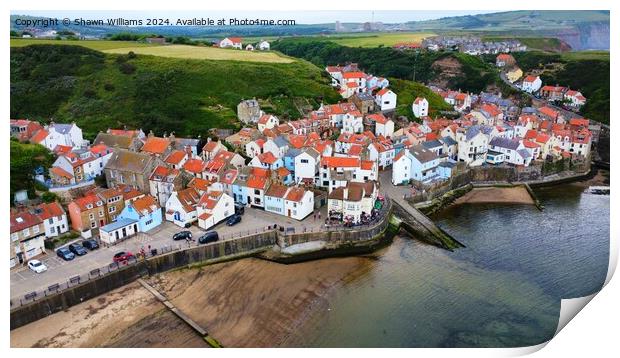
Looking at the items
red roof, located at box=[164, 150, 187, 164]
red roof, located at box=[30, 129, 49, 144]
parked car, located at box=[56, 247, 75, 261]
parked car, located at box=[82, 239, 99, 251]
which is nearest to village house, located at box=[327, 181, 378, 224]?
red roof, located at box=[164, 150, 187, 164]

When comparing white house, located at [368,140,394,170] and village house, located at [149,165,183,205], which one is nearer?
village house, located at [149,165,183,205]

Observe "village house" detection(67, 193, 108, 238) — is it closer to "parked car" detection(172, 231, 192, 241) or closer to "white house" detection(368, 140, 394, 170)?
"parked car" detection(172, 231, 192, 241)

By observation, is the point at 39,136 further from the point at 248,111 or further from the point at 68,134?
the point at 248,111

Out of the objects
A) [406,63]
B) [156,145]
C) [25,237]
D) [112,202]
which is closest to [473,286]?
[112,202]

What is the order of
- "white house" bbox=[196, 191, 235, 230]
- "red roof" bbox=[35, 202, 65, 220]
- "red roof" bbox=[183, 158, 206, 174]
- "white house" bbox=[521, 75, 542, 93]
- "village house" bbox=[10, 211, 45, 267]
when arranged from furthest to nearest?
"white house" bbox=[521, 75, 542, 93] < "red roof" bbox=[183, 158, 206, 174] < "white house" bbox=[196, 191, 235, 230] < "red roof" bbox=[35, 202, 65, 220] < "village house" bbox=[10, 211, 45, 267]

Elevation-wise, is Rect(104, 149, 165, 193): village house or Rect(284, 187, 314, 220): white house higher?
Rect(104, 149, 165, 193): village house

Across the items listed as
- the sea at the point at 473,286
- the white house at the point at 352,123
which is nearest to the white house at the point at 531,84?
the white house at the point at 352,123

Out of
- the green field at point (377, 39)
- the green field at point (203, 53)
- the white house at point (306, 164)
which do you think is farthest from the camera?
the green field at point (377, 39)

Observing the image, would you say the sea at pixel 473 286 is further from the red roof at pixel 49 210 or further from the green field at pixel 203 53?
the green field at pixel 203 53
